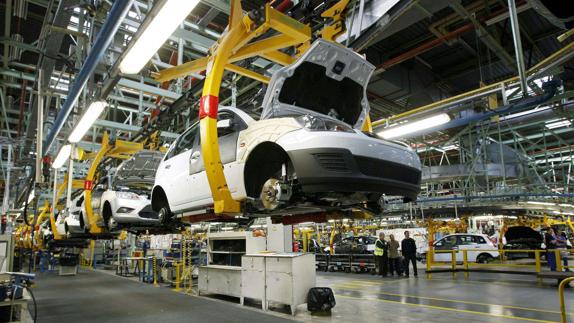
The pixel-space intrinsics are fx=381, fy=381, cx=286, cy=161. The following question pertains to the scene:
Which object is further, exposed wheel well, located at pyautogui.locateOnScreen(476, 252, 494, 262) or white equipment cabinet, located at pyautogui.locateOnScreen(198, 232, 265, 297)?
exposed wheel well, located at pyautogui.locateOnScreen(476, 252, 494, 262)

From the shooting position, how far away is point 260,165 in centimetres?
378

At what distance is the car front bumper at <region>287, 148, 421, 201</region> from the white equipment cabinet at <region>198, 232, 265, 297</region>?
6.38 metres

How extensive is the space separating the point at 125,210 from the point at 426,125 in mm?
5718

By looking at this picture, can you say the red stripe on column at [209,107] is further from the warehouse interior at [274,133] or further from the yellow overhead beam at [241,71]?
the yellow overhead beam at [241,71]

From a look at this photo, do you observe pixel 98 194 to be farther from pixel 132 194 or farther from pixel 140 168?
pixel 140 168

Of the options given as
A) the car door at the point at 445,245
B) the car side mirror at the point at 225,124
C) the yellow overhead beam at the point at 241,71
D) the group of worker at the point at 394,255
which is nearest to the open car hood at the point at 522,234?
the car door at the point at 445,245

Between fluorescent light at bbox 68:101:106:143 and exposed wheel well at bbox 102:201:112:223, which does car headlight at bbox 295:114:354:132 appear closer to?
fluorescent light at bbox 68:101:106:143

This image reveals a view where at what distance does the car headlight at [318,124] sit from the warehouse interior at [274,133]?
19 millimetres

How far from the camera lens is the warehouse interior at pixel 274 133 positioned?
11.3 ft

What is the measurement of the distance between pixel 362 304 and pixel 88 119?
616 centimetres

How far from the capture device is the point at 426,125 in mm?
6629

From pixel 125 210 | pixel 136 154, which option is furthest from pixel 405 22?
pixel 125 210

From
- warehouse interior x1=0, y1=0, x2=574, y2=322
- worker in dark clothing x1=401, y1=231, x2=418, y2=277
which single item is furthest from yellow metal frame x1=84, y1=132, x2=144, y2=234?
worker in dark clothing x1=401, y1=231, x2=418, y2=277

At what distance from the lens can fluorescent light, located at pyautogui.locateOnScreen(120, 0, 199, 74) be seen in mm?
3457
